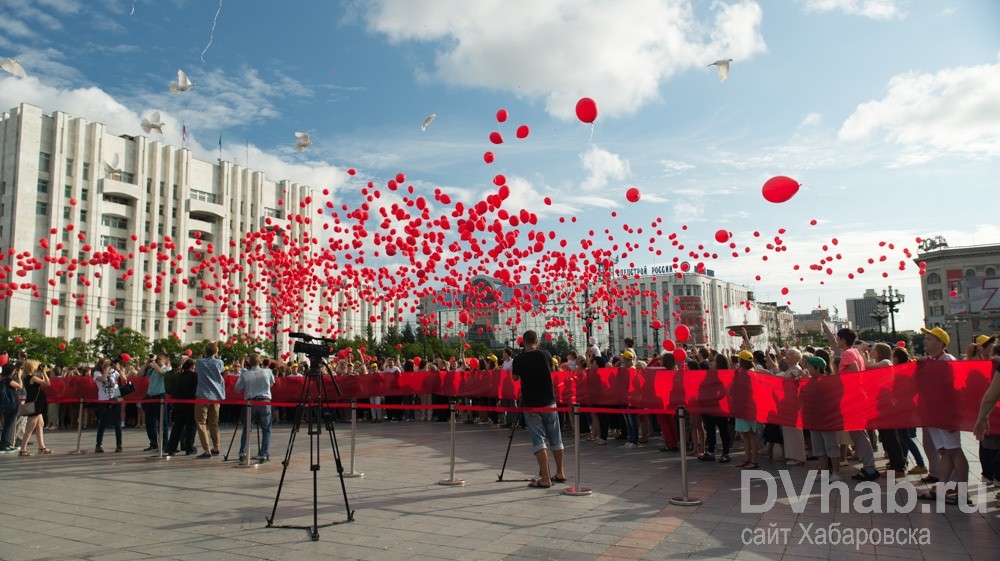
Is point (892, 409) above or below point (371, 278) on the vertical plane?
below

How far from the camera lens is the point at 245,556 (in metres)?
5.35

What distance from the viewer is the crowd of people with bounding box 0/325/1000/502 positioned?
7.94 metres

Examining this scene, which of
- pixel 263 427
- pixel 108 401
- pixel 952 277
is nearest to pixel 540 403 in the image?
pixel 263 427

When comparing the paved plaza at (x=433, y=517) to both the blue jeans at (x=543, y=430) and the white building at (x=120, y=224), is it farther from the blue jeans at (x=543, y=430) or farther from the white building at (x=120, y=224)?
the white building at (x=120, y=224)

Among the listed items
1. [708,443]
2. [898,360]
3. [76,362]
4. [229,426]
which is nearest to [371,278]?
[229,426]

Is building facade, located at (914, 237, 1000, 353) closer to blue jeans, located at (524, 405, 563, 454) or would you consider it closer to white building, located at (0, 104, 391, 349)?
white building, located at (0, 104, 391, 349)

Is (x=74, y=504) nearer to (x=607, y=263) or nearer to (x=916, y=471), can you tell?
(x=916, y=471)

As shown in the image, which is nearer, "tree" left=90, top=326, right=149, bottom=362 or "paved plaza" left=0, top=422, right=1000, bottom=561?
"paved plaza" left=0, top=422, right=1000, bottom=561

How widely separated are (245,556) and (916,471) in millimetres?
8694

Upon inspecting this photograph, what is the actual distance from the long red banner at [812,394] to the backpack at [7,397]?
1032 cm

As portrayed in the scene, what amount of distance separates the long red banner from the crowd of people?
25cm

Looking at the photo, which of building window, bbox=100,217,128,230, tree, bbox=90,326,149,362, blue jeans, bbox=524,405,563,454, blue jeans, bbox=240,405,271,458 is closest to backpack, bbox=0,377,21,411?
blue jeans, bbox=240,405,271,458

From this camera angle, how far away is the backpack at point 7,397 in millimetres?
12922

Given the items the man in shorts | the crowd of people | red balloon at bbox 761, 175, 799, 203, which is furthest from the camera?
red balloon at bbox 761, 175, 799, 203
